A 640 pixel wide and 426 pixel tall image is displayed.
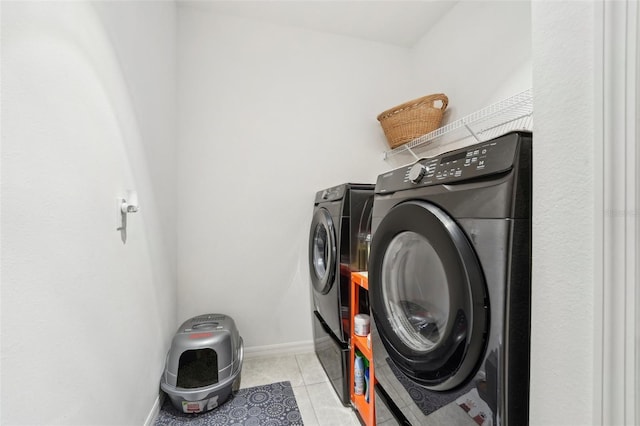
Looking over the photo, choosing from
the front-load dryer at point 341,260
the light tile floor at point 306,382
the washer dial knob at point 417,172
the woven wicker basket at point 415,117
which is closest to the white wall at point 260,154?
the light tile floor at point 306,382

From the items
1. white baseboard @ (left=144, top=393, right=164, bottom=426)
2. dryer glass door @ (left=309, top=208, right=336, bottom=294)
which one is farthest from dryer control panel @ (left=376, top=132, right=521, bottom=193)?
white baseboard @ (left=144, top=393, right=164, bottom=426)

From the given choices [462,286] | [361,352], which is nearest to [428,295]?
[462,286]

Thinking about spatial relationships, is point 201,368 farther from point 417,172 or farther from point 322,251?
point 417,172

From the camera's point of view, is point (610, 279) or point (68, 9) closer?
point (610, 279)

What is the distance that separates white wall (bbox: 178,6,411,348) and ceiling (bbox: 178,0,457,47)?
0.07 m

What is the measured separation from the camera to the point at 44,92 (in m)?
0.70

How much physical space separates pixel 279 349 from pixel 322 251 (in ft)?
2.98

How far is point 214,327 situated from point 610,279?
181cm

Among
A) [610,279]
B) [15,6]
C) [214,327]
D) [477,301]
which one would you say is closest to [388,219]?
[477,301]

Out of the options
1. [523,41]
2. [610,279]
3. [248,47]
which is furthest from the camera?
[248,47]

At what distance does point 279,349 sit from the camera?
218 centimetres

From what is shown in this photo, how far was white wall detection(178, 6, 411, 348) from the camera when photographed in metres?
2.03

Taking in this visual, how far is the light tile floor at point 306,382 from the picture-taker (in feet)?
4.92

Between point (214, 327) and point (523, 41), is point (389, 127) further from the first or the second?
point (214, 327)
